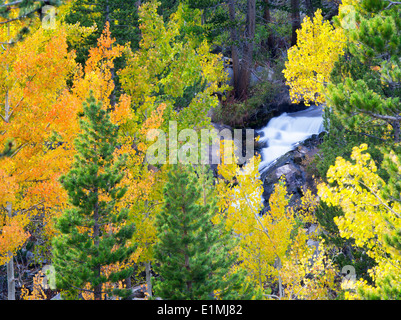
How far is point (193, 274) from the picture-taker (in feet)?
34.4

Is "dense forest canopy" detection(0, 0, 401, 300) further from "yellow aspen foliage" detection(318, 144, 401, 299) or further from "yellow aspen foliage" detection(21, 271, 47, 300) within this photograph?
"yellow aspen foliage" detection(21, 271, 47, 300)

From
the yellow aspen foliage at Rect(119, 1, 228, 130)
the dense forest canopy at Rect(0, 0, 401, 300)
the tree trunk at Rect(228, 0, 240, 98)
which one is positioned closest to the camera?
the dense forest canopy at Rect(0, 0, 401, 300)

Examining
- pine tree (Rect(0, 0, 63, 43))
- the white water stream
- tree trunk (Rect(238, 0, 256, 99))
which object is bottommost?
pine tree (Rect(0, 0, 63, 43))

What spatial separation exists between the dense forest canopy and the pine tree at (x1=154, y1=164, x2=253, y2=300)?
42mm

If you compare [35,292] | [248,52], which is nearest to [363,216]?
[35,292]

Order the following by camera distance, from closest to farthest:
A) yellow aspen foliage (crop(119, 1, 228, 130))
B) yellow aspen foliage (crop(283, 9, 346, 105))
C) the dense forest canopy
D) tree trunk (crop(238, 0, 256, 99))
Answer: the dense forest canopy, yellow aspen foliage (crop(119, 1, 228, 130)), yellow aspen foliage (crop(283, 9, 346, 105)), tree trunk (crop(238, 0, 256, 99))

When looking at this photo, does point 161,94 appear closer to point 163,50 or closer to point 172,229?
point 163,50

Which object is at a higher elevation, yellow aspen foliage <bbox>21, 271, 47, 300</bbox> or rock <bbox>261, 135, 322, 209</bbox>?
rock <bbox>261, 135, 322, 209</bbox>

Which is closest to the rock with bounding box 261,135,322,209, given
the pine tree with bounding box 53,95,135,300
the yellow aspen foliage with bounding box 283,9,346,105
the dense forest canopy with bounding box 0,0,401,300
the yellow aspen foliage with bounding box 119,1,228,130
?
the dense forest canopy with bounding box 0,0,401,300

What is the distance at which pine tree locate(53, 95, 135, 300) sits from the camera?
33.5 feet

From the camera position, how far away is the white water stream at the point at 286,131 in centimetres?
2609

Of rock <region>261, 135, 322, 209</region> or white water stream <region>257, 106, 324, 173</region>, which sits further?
white water stream <region>257, 106, 324, 173</region>

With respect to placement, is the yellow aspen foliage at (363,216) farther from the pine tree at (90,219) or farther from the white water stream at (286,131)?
the white water stream at (286,131)
